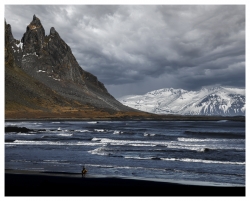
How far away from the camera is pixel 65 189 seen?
21906mm

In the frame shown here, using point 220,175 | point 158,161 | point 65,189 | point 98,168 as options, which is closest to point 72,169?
point 98,168

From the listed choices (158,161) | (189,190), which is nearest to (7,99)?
(158,161)

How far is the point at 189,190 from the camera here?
73.7 feet

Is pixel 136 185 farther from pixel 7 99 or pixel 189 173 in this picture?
pixel 7 99

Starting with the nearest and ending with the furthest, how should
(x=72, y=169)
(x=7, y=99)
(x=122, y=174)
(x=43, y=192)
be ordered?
(x=43, y=192), (x=122, y=174), (x=72, y=169), (x=7, y=99)

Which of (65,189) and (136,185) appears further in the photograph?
(136,185)

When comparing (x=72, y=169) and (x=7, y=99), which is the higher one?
(x=7, y=99)

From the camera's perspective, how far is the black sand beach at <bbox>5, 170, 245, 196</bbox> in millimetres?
21250

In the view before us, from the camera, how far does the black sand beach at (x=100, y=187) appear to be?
21250mm

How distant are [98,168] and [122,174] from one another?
4237mm

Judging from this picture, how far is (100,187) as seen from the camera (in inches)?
900
